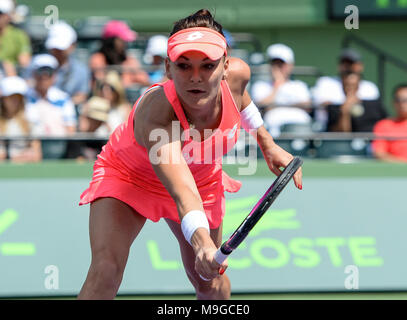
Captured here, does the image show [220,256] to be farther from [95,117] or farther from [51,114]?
[51,114]

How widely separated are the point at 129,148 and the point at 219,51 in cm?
89

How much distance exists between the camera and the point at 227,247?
307 cm

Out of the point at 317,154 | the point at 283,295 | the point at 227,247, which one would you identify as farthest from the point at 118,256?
the point at 317,154

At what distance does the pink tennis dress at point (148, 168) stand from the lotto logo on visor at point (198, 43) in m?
0.40

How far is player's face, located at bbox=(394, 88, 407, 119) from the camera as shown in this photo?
7.18m

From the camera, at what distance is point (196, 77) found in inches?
134

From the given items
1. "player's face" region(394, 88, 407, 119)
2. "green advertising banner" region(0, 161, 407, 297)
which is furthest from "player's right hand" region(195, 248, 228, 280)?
"player's face" region(394, 88, 407, 119)

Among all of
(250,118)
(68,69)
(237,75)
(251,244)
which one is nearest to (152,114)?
(237,75)

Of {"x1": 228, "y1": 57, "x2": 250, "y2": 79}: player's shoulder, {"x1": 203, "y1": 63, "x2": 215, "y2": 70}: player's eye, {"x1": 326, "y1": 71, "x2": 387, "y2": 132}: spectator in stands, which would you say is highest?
{"x1": 326, "y1": 71, "x2": 387, "y2": 132}: spectator in stands

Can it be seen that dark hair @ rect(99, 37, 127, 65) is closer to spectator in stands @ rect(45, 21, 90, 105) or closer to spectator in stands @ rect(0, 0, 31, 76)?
spectator in stands @ rect(45, 21, 90, 105)

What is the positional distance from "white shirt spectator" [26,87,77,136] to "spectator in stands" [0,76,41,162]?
10 cm

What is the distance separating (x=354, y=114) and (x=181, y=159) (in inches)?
180

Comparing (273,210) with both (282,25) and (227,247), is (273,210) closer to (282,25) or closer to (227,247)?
(227,247)
